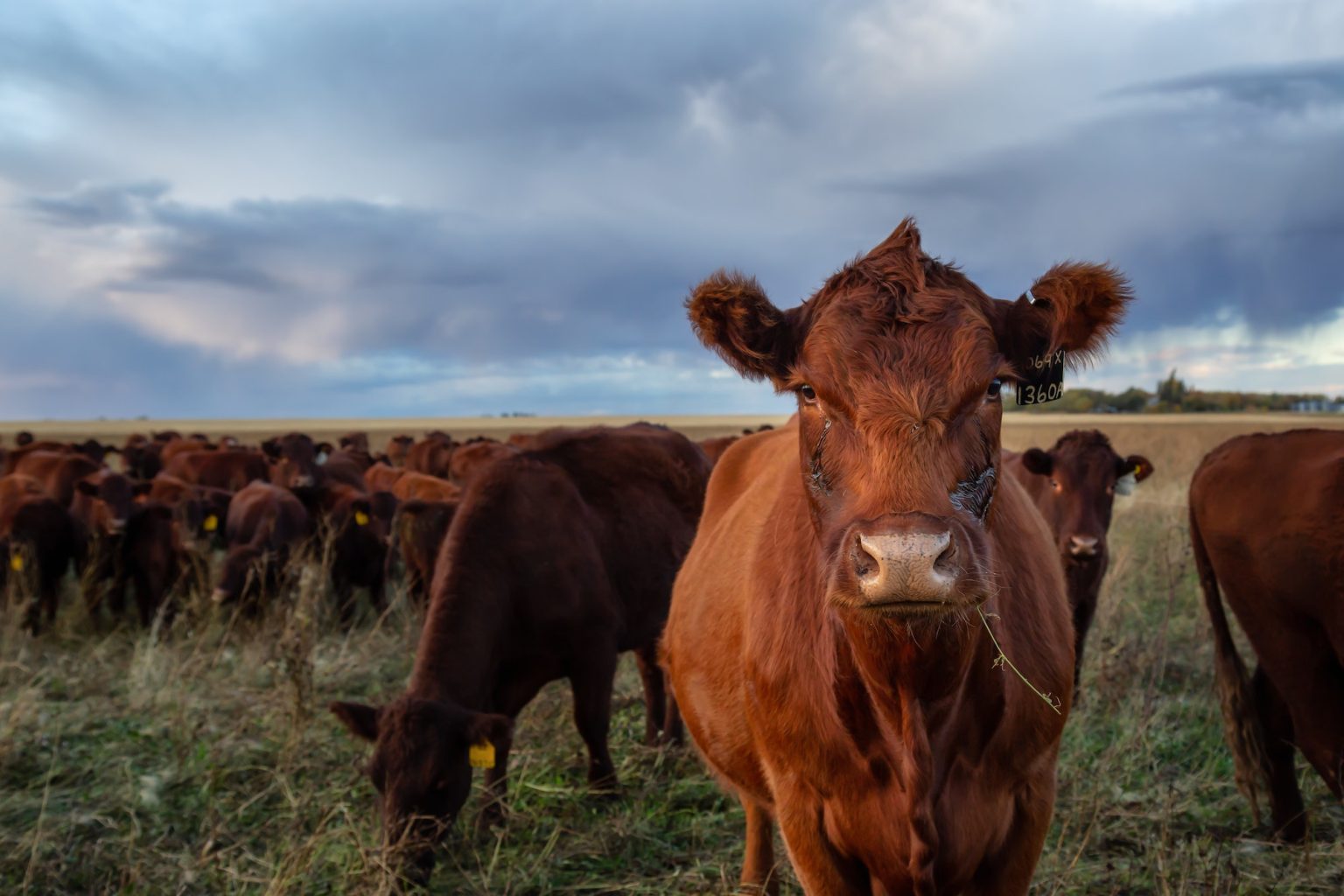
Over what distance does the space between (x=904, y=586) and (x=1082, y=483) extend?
6860 mm

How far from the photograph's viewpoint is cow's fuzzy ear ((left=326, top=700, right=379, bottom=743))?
16.5ft

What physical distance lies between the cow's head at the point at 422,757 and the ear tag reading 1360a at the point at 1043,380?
3219 millimetres

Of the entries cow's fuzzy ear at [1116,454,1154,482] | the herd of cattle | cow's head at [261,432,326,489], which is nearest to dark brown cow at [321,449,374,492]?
cow's head at [261,432,326,489]

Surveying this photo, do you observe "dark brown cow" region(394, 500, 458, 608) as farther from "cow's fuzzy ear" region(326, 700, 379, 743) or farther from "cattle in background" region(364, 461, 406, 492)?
"cattle in background" region(364, 461, 406, 492)

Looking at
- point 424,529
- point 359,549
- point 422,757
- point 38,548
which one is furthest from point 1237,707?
point 38,548

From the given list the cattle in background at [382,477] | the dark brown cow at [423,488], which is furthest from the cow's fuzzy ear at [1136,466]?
the cattle in background at [382,477]

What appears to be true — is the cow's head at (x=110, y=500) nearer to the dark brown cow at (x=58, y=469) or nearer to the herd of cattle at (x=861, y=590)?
the herd of cattle at (x=861, y=590)

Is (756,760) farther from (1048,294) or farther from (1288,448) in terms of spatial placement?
(1288,448)

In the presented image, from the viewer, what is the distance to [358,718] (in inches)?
200

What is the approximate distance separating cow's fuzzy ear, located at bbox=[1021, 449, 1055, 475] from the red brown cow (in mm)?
5479

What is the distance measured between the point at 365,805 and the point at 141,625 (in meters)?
6.29

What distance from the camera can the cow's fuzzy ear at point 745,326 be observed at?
2.84m

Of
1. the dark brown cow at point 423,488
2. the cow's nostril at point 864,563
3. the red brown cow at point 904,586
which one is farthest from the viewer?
the dark brown cow at point 423,488

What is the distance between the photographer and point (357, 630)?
1093cm
